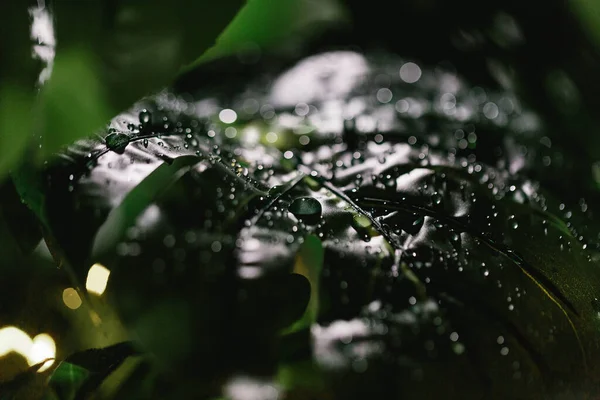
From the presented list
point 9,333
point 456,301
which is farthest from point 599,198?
point 9,333

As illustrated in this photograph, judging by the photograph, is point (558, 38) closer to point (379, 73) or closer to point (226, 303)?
point (379, 73)

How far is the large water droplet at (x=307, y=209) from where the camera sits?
418 millimetres

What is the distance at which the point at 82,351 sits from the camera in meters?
0.39

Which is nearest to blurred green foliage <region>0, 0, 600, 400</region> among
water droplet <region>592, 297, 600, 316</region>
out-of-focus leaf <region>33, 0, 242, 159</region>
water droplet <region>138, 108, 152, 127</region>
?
out-of-focus leaf <region>33, 0, 242, 159</region>

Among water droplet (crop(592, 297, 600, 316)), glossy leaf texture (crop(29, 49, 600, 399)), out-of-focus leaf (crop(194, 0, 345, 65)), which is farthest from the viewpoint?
out-of-focus leaf (crop(194, 0, 345, 65))

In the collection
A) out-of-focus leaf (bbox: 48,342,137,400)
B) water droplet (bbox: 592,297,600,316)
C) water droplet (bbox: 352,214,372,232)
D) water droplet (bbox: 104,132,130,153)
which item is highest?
water droplet (bbox: 104,132,130,153)

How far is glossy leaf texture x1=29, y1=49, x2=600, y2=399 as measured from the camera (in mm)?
340

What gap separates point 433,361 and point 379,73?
0.53m

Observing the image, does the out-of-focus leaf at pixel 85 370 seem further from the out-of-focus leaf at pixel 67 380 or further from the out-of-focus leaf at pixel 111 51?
the out-of-focus leaf at pixel 111 51

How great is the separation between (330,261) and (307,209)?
0.06 metres

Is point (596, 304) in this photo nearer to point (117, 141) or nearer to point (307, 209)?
point (307, 209)

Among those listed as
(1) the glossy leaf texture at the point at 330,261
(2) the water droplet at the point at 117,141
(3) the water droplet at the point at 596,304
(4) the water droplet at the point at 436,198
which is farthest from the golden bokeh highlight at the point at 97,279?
(3) the water droplet at the point at 596,304

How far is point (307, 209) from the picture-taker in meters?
0.43

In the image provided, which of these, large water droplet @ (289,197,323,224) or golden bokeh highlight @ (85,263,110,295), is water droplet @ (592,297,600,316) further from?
golden bokeh highlight @ (85,263,110,295)
